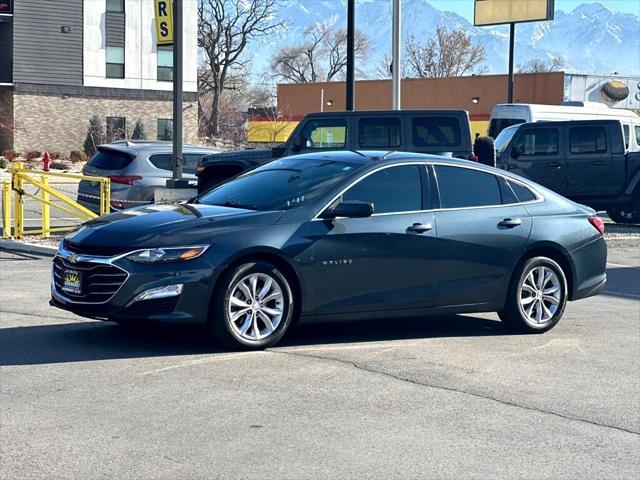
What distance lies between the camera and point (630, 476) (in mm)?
5875

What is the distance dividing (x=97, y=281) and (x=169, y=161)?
37.9ft

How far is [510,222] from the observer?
9766 millimetres

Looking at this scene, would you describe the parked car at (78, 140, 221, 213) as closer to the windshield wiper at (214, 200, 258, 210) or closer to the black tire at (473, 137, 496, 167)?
the black tire at (473, 137, 496, 167)

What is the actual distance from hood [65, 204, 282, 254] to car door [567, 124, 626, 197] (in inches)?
545

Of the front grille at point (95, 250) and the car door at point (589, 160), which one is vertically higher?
the car door at point (589, 160)

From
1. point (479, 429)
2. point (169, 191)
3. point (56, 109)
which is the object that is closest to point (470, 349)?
point (479, 429)

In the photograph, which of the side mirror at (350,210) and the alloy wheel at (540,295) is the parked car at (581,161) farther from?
the side mirror at (350,210)

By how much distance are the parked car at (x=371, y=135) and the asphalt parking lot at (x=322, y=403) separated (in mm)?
7041

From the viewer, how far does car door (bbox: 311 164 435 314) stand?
349 inches

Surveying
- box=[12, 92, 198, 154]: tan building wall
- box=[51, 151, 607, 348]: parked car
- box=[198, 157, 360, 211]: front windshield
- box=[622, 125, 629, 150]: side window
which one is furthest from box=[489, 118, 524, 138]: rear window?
box=[12, 92, 198, 154]: tan building wall

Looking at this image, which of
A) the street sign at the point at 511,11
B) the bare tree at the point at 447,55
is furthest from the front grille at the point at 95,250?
the bare tree at the point at 447,55

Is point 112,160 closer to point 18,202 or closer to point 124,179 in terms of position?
point 124,179

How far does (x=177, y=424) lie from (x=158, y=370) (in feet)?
4.65

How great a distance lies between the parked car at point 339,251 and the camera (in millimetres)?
8367
